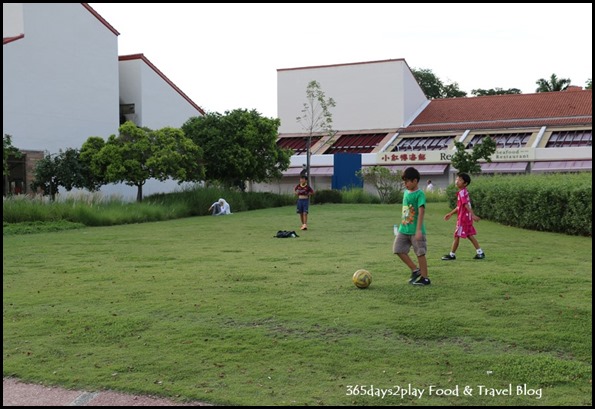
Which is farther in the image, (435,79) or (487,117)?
(435,79)

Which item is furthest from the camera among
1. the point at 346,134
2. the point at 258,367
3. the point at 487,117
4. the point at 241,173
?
the point at 346,134

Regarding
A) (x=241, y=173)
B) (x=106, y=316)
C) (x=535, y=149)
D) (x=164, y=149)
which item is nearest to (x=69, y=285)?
(x=106, y=316)

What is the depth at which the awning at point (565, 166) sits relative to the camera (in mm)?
40438

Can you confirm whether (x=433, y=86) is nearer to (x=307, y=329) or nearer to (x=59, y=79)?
(x=59, y=79)

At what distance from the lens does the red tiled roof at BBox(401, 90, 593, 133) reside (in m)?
46.5

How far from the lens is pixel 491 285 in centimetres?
760

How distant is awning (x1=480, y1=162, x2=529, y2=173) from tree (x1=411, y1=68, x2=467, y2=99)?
27768 mm

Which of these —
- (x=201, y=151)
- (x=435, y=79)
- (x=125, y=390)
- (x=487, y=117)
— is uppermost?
(x=435, y=79)

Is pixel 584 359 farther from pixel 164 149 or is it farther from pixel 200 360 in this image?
pixel 164 149

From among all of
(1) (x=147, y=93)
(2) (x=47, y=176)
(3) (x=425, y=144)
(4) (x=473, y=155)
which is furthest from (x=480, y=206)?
(3) (x=425, y=144)

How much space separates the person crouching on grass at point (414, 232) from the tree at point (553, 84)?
2280 inches

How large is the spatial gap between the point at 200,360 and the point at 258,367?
0.50 metres

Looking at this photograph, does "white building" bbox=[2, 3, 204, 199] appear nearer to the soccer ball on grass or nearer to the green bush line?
the green bush line

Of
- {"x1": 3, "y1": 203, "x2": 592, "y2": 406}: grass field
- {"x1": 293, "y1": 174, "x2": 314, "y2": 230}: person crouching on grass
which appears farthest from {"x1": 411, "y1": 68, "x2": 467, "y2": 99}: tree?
{"x1": 3, "y1": 203, "x2": 592, "y2": 406}: grass field
